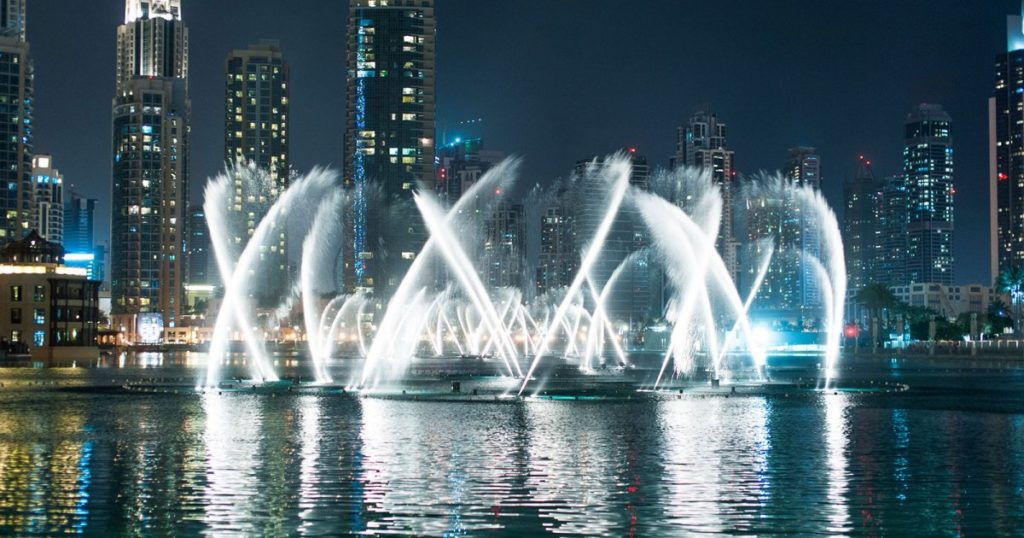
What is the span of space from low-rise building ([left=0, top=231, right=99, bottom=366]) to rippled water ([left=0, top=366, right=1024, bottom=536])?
85.9m

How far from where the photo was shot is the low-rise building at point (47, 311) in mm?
137375

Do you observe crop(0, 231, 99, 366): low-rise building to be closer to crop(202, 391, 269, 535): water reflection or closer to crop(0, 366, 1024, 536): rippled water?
crop(0, 366, 1024, 536): rippled water

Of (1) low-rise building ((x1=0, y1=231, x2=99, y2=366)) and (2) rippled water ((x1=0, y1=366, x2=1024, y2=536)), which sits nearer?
(2) rippled water ((x1=0, y1=366, x2=1024, y2=536))

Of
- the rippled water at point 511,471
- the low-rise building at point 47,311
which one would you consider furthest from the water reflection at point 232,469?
the low-rise building at point 47,311

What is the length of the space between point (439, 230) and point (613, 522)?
56816mm

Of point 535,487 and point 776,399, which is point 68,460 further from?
point 776,399

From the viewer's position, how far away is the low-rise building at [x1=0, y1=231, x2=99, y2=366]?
451 ft

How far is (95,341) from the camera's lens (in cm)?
14462

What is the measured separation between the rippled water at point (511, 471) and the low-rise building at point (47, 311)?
8590 cm

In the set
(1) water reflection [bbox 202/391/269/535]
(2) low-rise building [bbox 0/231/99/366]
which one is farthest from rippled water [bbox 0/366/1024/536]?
(2) low-rise building [bbox 0/231/99/366]

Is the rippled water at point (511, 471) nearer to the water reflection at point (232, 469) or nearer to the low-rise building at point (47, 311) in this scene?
the water reflection at point (232, 469)

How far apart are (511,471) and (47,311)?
117375mm

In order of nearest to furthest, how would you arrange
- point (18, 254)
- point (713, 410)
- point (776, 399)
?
point (713, 410) < point (776, 399) < point (18, 254)

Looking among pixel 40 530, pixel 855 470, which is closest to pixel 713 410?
pixel 855 470
